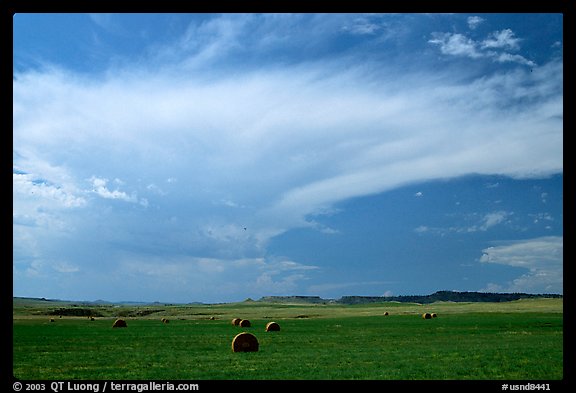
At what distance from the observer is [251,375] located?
1658 centimetres
